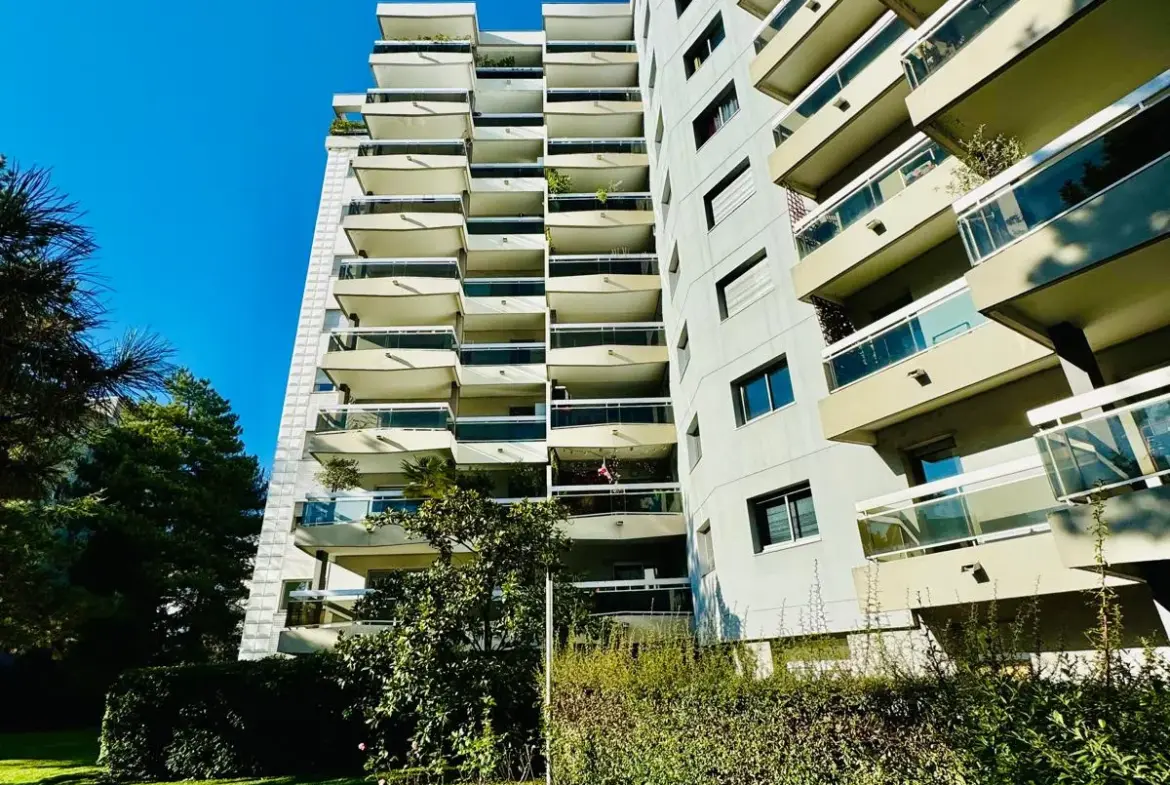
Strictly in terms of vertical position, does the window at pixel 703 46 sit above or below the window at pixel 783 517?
above

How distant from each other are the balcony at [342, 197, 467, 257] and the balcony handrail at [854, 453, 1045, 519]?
2287cm

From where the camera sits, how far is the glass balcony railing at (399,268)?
26578 millimetres

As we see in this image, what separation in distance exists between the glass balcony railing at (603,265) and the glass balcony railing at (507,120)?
1105 cm

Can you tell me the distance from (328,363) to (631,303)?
12.8 metres

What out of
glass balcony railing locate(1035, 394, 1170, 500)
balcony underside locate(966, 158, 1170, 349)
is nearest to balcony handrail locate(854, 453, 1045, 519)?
A: glass balcony railing locate(1035, 394, 1170, 500)

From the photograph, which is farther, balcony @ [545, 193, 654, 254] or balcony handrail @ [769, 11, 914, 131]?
balcony @ [545, 193, 654, 254]

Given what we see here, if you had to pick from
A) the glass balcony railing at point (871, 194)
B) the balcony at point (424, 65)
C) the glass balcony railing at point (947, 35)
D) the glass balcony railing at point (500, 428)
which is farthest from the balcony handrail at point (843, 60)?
the balcony at point (424, 65)

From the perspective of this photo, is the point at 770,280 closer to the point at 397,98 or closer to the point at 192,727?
the point at 192,727

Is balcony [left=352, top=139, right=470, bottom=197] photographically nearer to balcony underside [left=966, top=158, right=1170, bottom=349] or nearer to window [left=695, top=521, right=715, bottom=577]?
window [left=695, top=521, right=715, bottom=577]

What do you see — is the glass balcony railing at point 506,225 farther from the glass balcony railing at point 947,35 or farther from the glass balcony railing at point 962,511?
the glass balcony railing at point 962,511

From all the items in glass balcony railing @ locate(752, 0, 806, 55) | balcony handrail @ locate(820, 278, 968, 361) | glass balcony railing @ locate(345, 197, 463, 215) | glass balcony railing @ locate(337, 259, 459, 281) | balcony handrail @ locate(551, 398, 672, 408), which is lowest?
balcony handrail @ locate(820, 278, 968, 361)

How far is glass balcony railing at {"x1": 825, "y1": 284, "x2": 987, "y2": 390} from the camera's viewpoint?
382 inches

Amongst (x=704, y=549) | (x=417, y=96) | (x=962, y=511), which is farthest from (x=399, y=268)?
(x=962, y=511)

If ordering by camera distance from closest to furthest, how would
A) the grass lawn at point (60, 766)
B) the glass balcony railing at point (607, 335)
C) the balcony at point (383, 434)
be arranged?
the grass lawn at point (60, 766), the balcony at point (383, 434), the glass balcony railing at point (607, 335)
